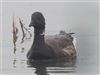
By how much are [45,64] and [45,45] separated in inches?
52.6

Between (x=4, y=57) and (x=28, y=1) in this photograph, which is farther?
(x=28, y=1)

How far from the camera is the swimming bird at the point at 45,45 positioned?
15633 millimetres

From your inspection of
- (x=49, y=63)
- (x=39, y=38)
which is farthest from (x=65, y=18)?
(x=49, y=63)

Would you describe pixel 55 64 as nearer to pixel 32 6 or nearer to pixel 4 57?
pixel 4 57

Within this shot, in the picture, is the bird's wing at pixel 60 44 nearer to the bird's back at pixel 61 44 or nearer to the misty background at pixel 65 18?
the bird's back at pixel 61 44

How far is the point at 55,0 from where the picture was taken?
20.0m

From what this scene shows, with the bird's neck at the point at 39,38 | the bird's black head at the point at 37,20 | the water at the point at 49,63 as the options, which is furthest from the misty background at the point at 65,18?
the bird's black head at the point at 37,20

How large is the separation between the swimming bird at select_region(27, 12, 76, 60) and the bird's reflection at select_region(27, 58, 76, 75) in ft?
1.06

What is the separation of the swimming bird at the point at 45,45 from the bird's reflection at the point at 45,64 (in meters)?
0.32

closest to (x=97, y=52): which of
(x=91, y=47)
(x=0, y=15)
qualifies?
(x=91, y=47)

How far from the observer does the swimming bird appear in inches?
615

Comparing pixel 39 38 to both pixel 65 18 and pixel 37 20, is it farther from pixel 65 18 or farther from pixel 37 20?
pixel 65 18

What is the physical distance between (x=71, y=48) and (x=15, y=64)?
7.84 feet

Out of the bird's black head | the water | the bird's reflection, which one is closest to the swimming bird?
the bird's black head
